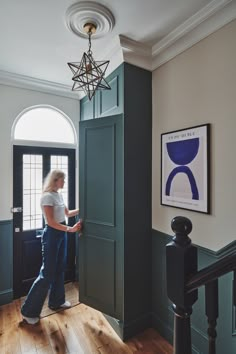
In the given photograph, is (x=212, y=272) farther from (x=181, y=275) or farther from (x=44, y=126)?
(x=44, y=126)

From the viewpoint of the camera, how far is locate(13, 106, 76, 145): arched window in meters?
2.85

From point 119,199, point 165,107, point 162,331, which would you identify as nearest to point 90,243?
point 119,199

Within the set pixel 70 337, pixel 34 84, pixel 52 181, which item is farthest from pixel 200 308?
pixel 34 84

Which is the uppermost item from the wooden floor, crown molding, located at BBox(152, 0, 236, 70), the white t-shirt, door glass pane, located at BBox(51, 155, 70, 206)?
crown molding, located at BBox(152, 0, 236, 70)

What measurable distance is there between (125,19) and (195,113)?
3.12 ft

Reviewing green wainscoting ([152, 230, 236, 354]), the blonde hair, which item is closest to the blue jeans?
the blonde hair

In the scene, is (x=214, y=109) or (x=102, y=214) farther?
(x=102, y=214)

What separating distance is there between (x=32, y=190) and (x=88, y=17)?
2.11 m

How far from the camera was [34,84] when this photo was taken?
2.81 metres

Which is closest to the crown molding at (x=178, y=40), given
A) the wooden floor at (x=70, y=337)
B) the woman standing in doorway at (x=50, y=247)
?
the woman standing in doorway at (x=50, y=247)

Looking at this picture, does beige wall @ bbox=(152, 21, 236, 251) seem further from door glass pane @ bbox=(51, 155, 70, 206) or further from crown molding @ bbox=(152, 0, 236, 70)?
door glass pane @ bbox=(51, 155, 70, 206)

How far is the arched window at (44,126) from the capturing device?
2.85 m

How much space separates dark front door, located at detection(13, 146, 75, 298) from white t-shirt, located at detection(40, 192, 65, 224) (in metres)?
0.65

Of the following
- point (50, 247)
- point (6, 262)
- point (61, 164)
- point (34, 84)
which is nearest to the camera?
point (50, 247)
